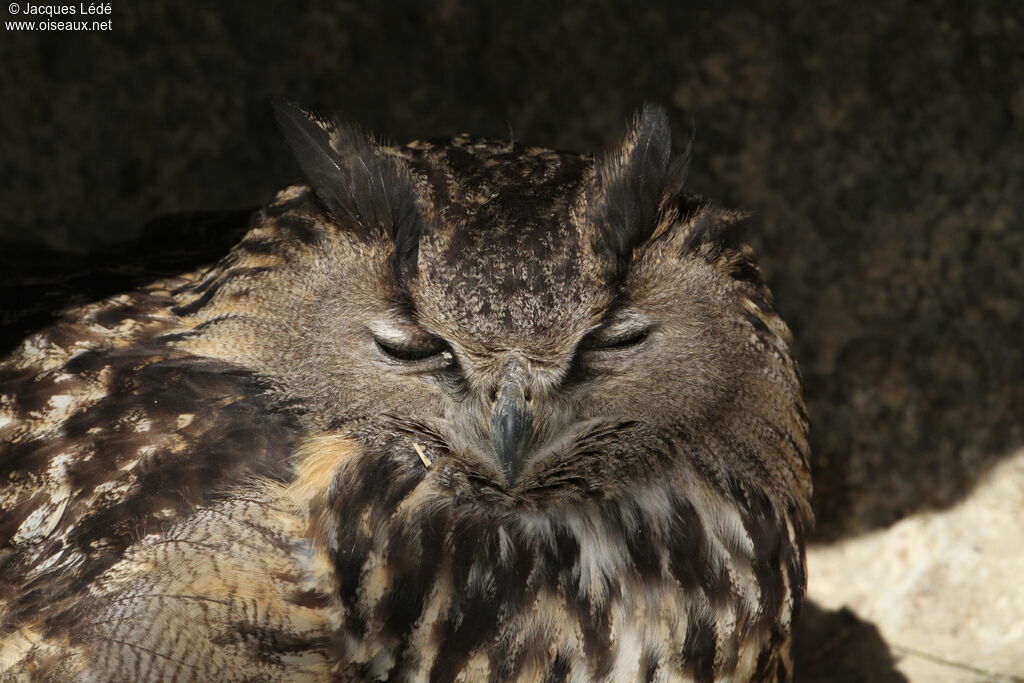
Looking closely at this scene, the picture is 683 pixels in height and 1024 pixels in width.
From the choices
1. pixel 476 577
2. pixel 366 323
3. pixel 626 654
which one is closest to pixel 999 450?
pixel 626 654

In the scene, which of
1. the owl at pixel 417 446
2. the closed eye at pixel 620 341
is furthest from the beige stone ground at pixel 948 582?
the closed eye at pixel 620 341

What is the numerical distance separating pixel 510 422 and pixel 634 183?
1.19ft

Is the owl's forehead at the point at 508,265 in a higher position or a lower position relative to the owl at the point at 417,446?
higher

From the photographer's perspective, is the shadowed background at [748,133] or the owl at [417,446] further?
the shadowed background at [748,133]

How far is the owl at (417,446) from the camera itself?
142 centimetres

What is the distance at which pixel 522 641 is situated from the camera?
4.94 feet

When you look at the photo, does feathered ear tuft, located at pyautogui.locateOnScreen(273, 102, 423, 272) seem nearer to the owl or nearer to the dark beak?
the owl

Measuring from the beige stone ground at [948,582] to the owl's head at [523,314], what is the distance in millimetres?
1007

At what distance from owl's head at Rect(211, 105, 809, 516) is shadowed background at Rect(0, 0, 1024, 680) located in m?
0.76

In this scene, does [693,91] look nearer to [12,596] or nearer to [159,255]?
[159,255]

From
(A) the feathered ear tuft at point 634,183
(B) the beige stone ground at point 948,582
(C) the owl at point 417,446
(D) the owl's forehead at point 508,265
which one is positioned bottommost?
(B) the beige stone ground at point 948,582

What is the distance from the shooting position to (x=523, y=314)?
1412 millimetres

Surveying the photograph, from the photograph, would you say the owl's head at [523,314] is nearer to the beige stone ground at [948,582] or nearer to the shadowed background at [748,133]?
the shadowed background at [748,133]

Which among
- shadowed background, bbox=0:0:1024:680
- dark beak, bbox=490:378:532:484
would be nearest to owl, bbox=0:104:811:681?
dark beak, bbox=490:378:532:484
